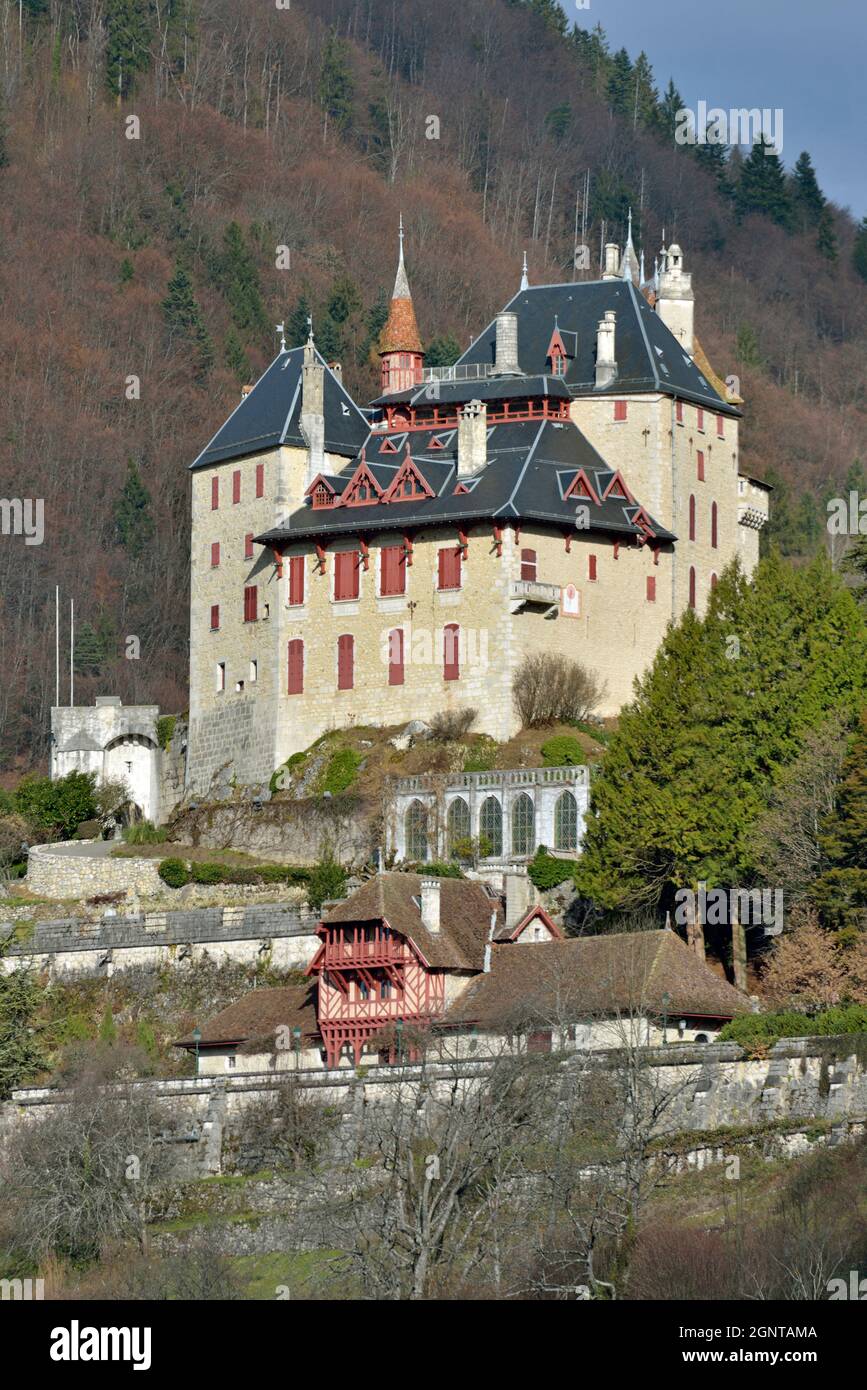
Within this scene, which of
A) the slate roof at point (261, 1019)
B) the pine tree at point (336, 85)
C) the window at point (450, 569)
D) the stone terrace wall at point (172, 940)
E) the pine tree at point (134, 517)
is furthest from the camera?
the pine tree at point (336, 85)

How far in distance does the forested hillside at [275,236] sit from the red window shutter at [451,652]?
30.1 m

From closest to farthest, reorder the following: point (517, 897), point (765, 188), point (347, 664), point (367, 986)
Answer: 1. point (367, 986)
2. point (517, 897)
3. point (347, 664)
4. point (765, 188)

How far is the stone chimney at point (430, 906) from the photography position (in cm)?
6281

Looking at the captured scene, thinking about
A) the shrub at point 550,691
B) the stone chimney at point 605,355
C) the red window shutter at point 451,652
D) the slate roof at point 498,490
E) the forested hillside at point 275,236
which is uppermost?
the forested hillside at point 275,236

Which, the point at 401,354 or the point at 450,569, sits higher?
the point at 401,354

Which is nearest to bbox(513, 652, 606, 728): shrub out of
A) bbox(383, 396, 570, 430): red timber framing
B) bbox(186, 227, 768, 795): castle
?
bbox(186, 227, 768, 795): castle

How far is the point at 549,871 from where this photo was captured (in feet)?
224

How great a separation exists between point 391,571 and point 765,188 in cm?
10056

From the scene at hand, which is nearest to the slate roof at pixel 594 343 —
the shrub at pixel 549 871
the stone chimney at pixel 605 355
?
the stone chimney at pixel 605 355

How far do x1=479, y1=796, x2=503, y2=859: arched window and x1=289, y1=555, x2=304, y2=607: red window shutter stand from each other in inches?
484

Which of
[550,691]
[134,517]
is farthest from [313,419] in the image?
[134,517]

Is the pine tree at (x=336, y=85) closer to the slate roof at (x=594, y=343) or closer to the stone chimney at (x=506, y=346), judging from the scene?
the slate roof at (x=594, y=343)

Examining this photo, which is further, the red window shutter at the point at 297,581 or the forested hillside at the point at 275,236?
the forested hillside at the point at 275,236

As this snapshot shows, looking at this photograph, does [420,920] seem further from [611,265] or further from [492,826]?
[611,265]
